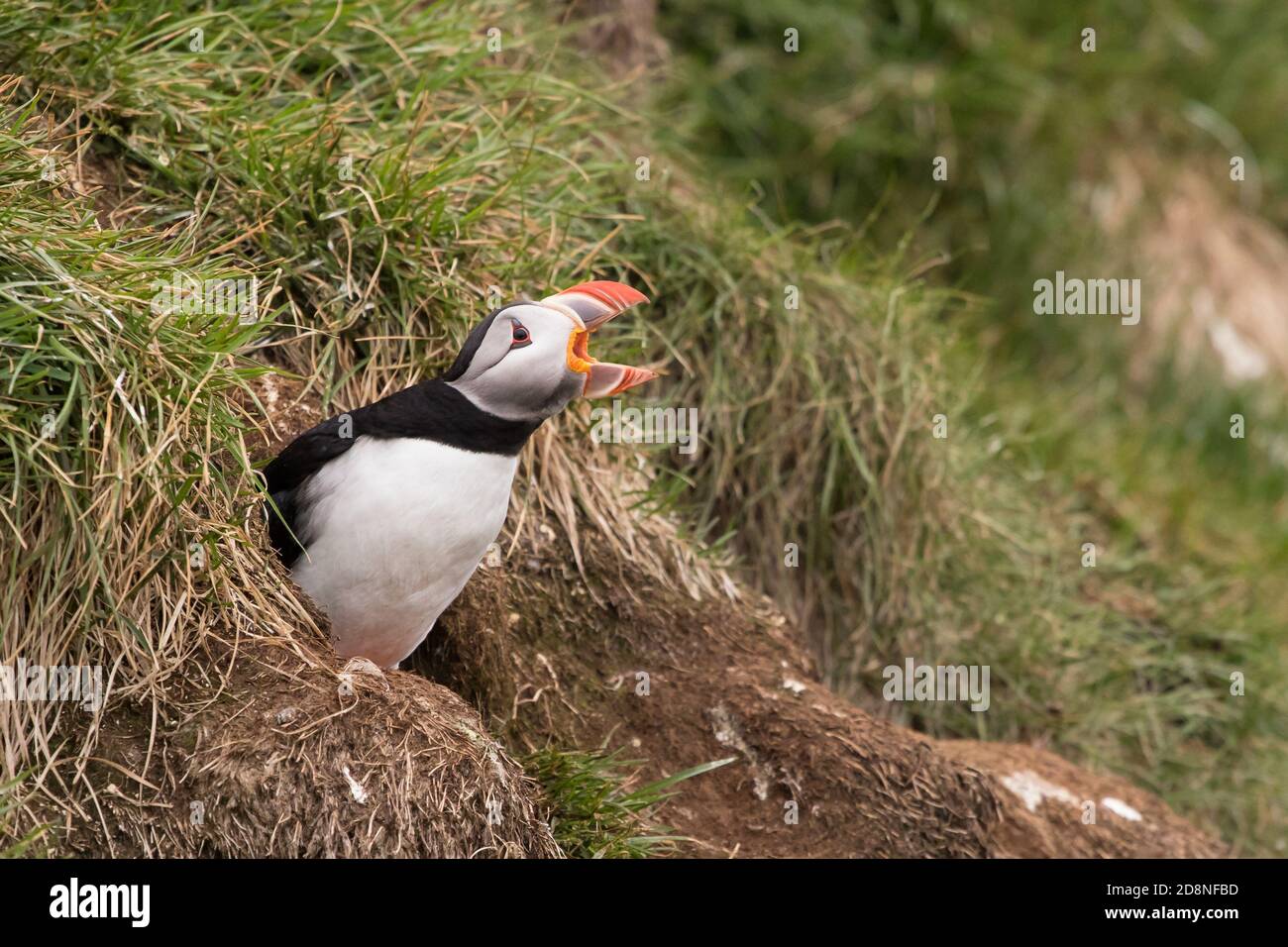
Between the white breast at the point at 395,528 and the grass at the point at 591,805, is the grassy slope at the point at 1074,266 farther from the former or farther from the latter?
the white breast at the point at 395,528

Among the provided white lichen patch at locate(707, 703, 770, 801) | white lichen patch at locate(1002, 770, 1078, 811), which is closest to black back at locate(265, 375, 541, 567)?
white lichen patch at locate(707, 703, 770, 801)

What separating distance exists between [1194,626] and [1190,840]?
5.20 ft

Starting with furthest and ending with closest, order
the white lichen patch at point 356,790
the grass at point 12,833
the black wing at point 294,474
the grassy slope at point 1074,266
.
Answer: the grassy slope at point 1074,266 < the black wing at point 294,474 < the white lichen patch at point 356,790 < the grass at point 12,833

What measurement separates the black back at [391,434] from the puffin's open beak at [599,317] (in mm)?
165

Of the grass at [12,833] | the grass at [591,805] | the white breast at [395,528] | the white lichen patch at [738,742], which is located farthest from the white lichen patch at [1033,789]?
the grass at [12,833]

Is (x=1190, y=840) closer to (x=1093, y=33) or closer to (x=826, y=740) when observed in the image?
(x=826, y=740)

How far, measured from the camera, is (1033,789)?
526cm

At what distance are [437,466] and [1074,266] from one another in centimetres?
567

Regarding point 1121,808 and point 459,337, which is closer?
point 459,337

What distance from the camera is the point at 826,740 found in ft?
15.0

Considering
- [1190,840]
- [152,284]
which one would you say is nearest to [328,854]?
[152,284]

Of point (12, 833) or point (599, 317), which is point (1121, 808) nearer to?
point (599, 317)

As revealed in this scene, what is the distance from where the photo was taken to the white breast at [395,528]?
364 cm

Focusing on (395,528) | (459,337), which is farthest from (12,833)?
(459,337)
